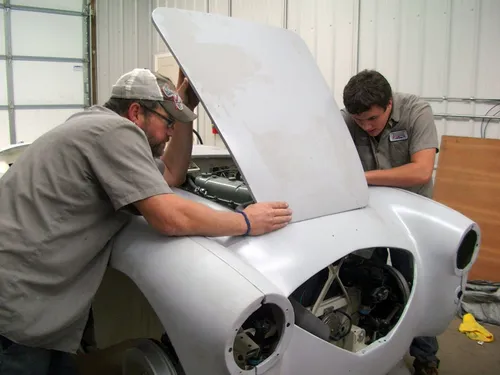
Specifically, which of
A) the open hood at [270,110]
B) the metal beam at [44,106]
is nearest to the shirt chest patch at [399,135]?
the open hood at [270,110]

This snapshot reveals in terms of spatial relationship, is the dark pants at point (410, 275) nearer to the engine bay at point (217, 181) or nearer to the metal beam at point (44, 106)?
the engine bay at point (217, 181)

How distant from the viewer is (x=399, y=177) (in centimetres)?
245

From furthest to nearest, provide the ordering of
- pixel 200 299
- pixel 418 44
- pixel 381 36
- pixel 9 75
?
pixel 9 75
pixel 381 36
pixel 418 44
pixel 200 299

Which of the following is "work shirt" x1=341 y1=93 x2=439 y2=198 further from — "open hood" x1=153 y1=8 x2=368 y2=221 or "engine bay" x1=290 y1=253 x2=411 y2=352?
"engine bay" x1=290 y1=253 x2=411 y2=352

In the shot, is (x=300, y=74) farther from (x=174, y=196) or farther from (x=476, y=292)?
(x=476, y=292)

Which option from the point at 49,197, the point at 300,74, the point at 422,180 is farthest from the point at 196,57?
the point at 422,180

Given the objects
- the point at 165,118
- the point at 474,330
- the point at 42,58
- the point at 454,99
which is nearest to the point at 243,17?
the point at 454,99

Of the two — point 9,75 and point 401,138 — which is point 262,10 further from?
point 9,75

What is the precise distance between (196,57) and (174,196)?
72 centimetres

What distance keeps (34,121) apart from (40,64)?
99 cm

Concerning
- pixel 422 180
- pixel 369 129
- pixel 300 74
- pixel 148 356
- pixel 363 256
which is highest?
pixel 300 74

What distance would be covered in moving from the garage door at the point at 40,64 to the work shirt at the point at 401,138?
21.8ft

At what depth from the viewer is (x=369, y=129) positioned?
261 cm

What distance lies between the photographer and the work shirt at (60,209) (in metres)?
1.50
